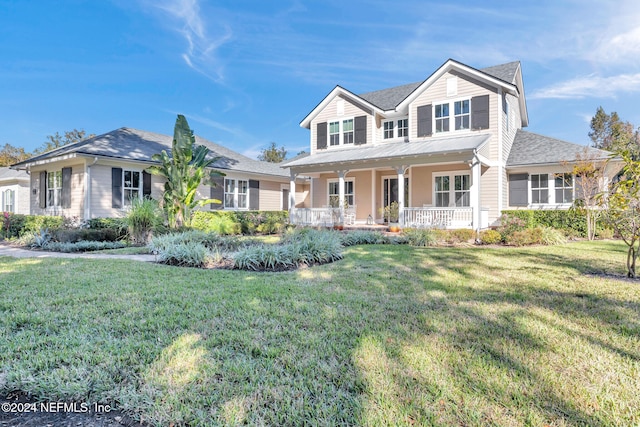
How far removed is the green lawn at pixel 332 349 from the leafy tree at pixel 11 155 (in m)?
44.6

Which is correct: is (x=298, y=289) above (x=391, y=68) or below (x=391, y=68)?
below

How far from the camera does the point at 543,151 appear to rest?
15.9m

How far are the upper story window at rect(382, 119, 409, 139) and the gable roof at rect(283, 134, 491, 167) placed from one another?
897mm

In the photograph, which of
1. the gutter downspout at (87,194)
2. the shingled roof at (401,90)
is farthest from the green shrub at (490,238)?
the gutter downspout at (87,194)

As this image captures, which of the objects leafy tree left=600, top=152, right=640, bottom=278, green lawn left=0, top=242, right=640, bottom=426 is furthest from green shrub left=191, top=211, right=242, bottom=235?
leafy tree left=600, top=152, right=640, bottom=278

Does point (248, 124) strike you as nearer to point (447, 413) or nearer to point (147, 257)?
point (147, 257)

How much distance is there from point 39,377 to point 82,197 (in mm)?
14543

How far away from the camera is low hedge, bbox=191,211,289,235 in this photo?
15.5 m

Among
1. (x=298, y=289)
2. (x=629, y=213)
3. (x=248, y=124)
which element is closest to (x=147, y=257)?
(x=298, y=289)

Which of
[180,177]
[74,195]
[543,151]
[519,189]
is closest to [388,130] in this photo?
[519,189]

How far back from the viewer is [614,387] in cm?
245

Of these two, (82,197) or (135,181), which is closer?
(82,197)

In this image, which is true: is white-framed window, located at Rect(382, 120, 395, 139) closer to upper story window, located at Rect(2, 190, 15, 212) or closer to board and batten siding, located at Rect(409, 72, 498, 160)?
board and batten siding, located at Rect(409, 72, 498, 160)

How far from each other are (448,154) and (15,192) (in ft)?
96.6
